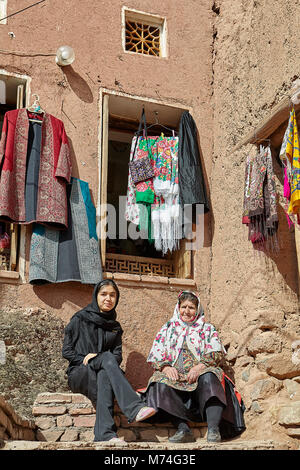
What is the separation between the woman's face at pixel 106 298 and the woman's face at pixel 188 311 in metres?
0.61

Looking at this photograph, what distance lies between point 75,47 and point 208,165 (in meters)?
1.96

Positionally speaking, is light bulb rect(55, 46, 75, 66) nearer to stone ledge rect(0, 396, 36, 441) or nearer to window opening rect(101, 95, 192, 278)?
window opening rect(101, 95, 192, 278)

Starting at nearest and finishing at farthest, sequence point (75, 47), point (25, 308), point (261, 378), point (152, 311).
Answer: point (261, 378) < point (25, 308) < point (152, 311) < point (75, 47)

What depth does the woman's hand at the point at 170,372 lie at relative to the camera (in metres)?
5.23

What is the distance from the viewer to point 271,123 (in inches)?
239

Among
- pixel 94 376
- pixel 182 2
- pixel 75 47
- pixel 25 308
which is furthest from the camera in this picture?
pixel 182 2

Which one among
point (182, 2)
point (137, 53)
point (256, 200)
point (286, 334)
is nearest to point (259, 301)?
point (286, 334)

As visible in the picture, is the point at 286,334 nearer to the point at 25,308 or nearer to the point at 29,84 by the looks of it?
the point at 25,308

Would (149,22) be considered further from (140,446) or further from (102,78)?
(140,446)

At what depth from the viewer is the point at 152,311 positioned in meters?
6.68

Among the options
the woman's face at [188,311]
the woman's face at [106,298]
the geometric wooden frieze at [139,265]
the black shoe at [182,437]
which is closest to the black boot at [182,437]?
the black shoe at [182,437]

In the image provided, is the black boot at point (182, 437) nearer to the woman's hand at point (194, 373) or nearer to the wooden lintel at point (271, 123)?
the woman's hand at point (194, 373)

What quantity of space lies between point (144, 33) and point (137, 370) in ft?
13.0

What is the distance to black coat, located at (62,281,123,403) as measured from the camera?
534 centimetres
